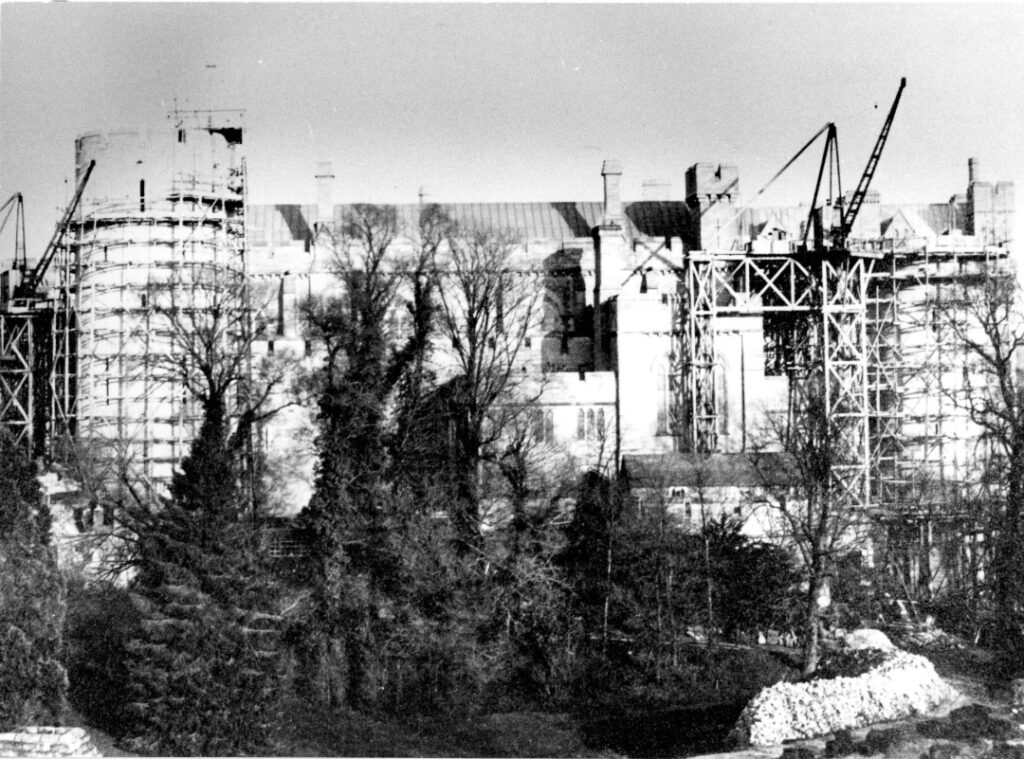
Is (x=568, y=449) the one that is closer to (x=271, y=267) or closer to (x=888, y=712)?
(x=271, y=267)

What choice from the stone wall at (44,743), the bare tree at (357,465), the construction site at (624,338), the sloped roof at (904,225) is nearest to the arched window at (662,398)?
the construction site at (624,338)

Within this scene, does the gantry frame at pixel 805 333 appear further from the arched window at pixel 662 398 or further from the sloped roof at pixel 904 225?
the sloped roof at pixel 904 225

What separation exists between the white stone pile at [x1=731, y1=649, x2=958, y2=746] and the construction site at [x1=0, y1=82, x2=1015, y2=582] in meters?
13.2

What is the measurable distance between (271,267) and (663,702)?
25.8m

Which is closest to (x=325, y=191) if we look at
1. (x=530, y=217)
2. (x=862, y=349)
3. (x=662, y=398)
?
(x=530, y=217)

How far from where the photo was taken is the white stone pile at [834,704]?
26.4 m

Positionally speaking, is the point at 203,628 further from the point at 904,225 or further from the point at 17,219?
the point at 904,225

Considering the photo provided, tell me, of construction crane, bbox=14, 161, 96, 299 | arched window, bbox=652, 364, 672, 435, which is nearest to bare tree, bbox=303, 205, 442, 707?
arched window, bbox=652, 364, 672, 435

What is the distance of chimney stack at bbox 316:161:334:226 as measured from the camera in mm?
53656

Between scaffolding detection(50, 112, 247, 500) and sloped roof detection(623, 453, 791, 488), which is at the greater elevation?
scaffolding detection(50, 112, 247, 500)

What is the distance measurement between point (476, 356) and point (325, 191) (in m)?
15.1

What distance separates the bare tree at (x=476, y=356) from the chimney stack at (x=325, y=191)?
859cm

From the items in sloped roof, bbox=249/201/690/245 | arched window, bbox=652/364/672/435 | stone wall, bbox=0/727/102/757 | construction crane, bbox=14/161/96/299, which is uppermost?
sloped roof, bbox=249/201/690/245

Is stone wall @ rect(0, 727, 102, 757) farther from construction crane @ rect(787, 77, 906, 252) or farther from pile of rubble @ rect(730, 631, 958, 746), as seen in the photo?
construction crane @ rect(787, 77, 906, 252)
